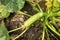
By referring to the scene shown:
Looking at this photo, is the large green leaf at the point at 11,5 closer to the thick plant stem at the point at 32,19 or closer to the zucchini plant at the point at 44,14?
the zucchini plant at the point at 44,14

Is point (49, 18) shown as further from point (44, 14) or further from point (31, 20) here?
point (31, 20)

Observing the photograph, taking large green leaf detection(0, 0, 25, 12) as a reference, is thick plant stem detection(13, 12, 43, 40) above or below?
below

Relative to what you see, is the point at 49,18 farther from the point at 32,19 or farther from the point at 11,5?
the point at 11,5

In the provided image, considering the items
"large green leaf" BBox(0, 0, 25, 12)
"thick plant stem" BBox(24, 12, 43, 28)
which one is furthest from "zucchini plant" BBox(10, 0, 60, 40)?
"large green leaf" BBox(0, 0, 25, 12)

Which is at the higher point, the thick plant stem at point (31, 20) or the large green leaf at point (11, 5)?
the large green leaf at point (11, 5)

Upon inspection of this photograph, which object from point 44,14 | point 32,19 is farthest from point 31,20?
point 44,14

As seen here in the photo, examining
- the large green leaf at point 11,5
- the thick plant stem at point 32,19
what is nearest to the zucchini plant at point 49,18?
the thick plant stem at point 32,19

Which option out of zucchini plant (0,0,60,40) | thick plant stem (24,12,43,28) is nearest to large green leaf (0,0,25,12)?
zucchini plant (0,0,60,40)

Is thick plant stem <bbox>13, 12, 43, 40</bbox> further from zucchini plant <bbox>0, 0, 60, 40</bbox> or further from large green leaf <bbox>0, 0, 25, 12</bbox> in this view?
large green leaf <bbox>0, 0, 25, 12</bbox>

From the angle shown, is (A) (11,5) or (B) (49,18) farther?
(B) (49,18)

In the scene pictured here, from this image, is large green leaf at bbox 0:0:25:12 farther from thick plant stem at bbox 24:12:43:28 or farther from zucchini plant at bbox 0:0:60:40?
thick plant stem at bbox 24:12:43:28

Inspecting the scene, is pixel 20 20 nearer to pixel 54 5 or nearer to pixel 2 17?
pixel 2 17

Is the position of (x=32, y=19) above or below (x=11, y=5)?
below
